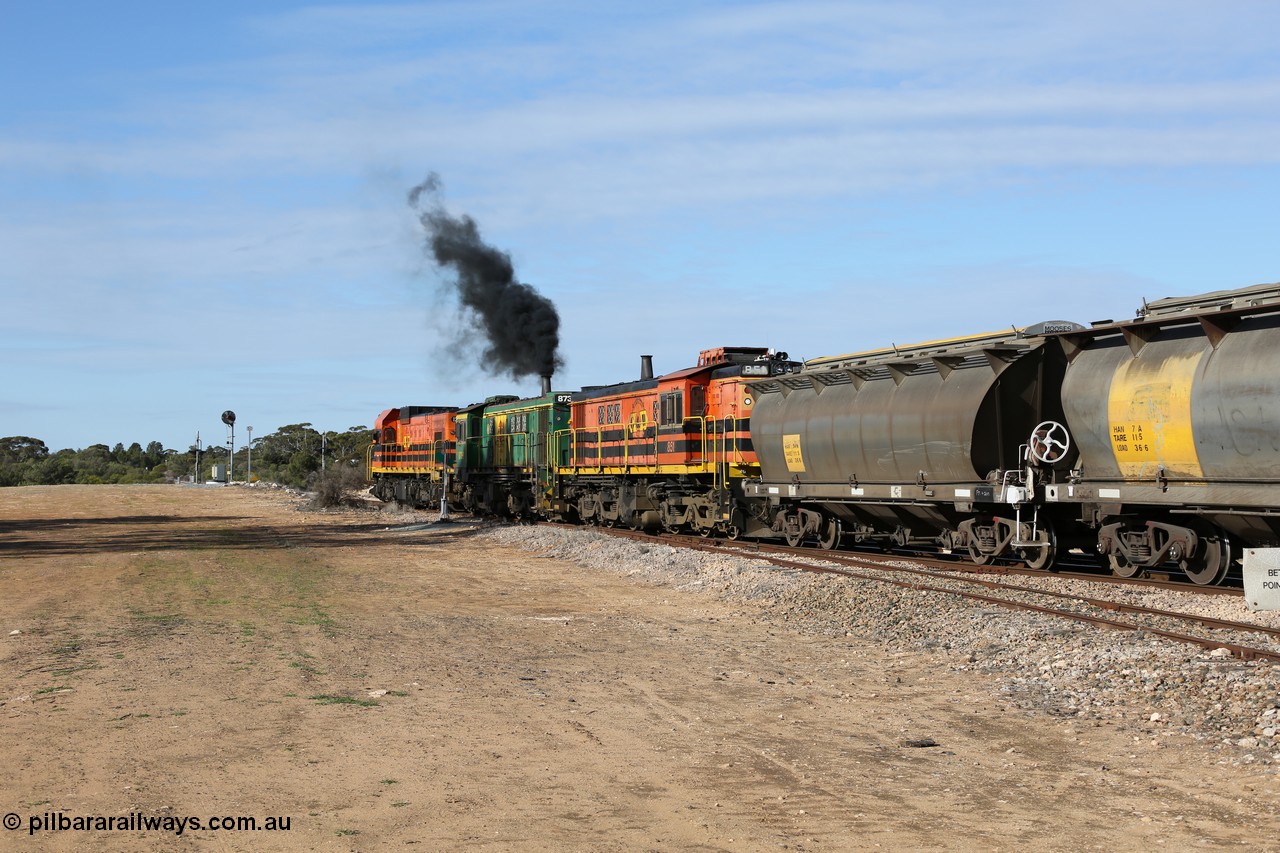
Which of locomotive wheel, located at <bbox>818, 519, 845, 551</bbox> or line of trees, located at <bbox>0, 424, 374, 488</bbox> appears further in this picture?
line of trees, located at <bbox>0, 424, 374, 488</bbox>

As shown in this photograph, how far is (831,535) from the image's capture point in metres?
24.1

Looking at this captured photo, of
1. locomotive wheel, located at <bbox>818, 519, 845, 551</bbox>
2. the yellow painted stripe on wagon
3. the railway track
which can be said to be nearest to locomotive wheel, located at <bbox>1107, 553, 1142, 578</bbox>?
the railway track

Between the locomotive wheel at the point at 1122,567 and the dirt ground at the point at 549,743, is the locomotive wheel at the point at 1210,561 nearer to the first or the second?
the locomotive wheel at the point at 1122,567

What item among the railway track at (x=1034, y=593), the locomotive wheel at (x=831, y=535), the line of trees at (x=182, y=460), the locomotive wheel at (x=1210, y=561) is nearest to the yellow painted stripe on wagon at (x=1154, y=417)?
the locomotive wheel at (x=1210, y=561)

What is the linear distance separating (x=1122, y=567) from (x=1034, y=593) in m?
2.72

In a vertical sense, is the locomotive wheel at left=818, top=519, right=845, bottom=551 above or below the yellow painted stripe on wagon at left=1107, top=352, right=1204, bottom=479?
below

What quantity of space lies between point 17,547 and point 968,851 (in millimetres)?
30699

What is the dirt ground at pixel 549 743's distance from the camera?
683 cm

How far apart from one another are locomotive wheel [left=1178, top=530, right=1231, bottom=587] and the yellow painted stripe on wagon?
1191 millimetres

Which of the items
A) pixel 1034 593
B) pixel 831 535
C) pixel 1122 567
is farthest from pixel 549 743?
pixel 831 535

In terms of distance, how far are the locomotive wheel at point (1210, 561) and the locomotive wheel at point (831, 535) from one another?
8.27 m

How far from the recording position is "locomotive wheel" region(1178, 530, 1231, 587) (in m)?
16.1

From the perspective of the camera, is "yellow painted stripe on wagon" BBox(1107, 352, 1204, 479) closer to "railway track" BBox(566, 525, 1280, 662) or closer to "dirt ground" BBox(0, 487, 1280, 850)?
"railway track" BBox(566, 525, 1280, 662)

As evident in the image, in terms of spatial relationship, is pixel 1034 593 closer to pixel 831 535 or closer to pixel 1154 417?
pixel 1154 417
